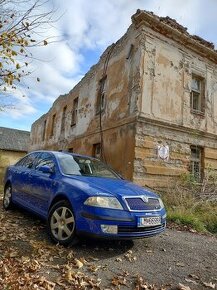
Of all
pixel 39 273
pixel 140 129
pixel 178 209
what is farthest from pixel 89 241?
pixel 140 129

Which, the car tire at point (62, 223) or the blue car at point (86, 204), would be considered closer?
the blue car at point (86, 204)

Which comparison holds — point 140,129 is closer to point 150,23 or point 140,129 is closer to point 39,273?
point 150,23

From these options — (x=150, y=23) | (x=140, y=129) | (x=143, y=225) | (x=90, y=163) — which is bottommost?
(x=143, y=225)

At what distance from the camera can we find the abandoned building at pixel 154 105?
11.0 meters

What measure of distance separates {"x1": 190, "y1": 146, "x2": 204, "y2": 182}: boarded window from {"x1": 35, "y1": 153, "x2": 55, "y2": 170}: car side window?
7.91 metres

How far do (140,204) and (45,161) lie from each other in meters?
2.59

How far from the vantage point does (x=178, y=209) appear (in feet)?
28.2

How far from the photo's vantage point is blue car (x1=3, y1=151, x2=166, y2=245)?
4.36m

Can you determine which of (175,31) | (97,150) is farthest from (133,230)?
(175,31)

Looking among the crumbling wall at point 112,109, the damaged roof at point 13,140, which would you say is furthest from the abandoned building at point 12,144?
the crumbling wall at point 112,109

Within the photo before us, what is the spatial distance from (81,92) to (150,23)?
630 cm

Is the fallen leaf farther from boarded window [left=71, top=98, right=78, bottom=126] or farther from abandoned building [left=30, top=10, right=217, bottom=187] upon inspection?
boarded window [left=71, top=98, right=78, bottom=126]

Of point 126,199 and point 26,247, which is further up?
point 126,199

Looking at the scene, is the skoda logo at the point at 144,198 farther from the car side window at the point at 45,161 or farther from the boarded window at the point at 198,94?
the boarded window at the point at 198,94
